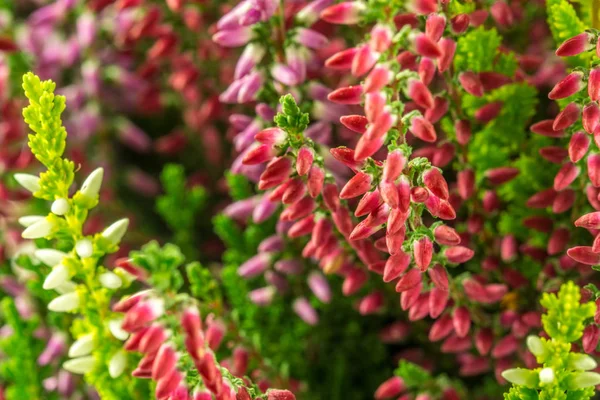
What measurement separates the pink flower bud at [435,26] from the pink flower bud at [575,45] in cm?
8

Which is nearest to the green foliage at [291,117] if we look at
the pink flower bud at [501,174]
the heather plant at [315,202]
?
the heather plant at [315,202]

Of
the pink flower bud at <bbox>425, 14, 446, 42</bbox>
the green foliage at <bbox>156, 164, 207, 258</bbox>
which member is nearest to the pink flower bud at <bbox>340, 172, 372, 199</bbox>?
the pink flower bud at <bbox>425, 14, 446, 42</bbox>

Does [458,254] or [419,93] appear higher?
[419,93]

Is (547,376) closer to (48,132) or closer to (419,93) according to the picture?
(419,93)

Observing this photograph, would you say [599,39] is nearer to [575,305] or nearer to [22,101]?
[575,305]

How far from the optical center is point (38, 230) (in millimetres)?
576

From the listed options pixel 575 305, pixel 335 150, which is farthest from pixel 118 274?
pixel 575 305

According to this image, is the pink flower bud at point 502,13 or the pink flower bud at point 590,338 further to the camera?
the pink flower bud at point 502,13

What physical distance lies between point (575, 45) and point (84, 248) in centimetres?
37

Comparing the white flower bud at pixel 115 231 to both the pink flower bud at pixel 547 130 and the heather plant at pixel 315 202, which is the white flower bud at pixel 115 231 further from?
the pink flower bud at pixel 547 130

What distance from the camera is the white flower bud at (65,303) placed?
0.60 m

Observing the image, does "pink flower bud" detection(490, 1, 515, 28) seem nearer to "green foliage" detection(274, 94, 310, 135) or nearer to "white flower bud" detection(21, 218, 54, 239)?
"green foliage" detection(274, 94, 310, 135)

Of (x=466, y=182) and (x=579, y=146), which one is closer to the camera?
(x=579, y=146)

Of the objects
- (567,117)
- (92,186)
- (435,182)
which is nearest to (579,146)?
(567,117)
